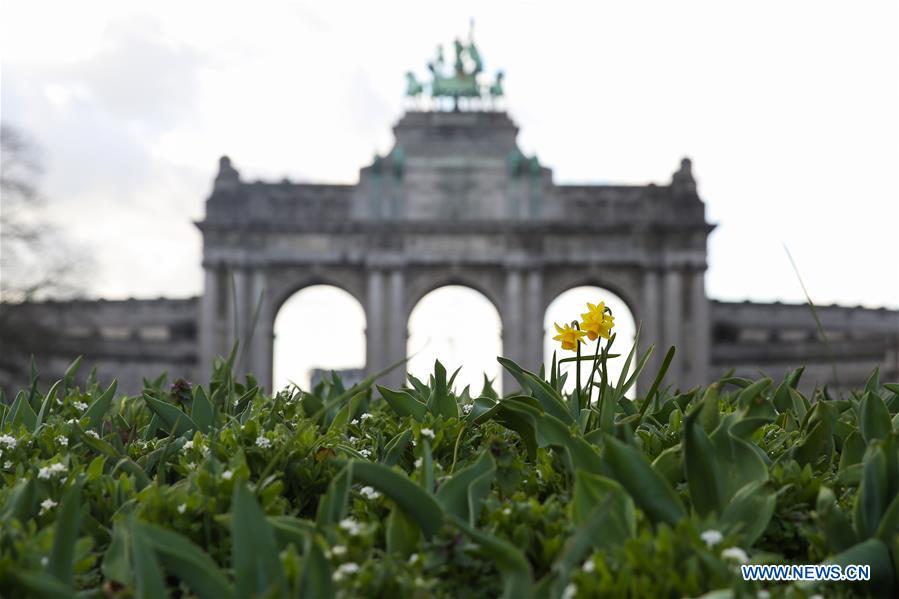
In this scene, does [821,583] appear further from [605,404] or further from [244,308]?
[244,308]

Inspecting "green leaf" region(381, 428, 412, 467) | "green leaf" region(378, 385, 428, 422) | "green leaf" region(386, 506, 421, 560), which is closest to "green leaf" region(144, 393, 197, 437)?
"green leaf" region(378, 385, 428, 422)

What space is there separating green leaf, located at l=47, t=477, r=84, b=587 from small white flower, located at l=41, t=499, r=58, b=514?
1.96ft

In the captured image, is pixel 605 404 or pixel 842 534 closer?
A: pixel 842 534

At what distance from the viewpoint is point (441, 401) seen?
12.5 feet

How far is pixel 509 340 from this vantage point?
38812 mm

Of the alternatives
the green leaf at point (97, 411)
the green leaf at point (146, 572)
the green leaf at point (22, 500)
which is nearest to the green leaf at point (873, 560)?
the green leaf at point (146, 572)

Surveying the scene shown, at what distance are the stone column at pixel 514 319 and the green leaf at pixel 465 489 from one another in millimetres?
35923

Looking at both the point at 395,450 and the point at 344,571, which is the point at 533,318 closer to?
the point at 395,450

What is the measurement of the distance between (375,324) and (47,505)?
36.0 m

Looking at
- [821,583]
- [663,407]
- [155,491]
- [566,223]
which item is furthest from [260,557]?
[566,223]

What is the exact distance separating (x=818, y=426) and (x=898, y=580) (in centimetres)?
73

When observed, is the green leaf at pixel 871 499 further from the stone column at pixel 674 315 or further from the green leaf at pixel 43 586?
the stone column at pixel 674 315

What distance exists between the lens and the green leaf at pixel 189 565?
203cm

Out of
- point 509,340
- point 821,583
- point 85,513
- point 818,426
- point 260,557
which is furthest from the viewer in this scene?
point 509,340
